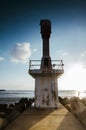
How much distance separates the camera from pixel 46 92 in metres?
14.3

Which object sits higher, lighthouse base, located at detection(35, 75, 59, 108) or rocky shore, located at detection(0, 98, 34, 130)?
lighthouse base, located at detection(35, 75, 59, 108)

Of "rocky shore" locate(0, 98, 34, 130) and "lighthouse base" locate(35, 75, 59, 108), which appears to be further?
"lighthouse base" locate(35, 75, 59, 108)

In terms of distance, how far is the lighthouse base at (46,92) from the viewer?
14.1m

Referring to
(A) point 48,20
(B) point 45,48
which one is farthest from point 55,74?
(A) point 48,20

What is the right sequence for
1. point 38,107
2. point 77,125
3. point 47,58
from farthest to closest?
point 47,58 → point 38,107 → point 77,125

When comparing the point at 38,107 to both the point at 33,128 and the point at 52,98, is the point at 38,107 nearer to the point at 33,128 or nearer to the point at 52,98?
the point at 52,98

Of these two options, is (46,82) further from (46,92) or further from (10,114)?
(10,114)

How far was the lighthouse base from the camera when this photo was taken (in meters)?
14.1

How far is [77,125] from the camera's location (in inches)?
322

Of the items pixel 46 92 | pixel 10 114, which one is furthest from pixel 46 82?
pixel 10 114

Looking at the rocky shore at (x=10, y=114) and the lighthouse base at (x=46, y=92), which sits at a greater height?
the lighthouse base at (x=46, y=92)

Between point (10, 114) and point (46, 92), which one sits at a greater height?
point (46, 92)

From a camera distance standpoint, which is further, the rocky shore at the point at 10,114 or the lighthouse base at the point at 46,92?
the lighthouse base at the point at 46,92

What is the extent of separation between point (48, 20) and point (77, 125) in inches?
410
